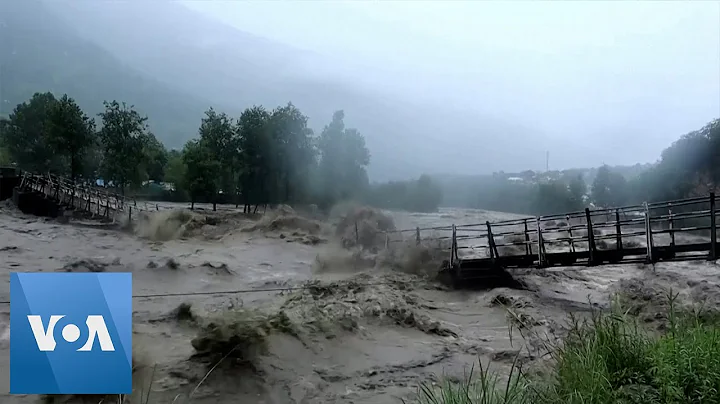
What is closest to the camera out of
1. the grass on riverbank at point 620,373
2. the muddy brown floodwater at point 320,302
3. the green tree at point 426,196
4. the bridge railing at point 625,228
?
the grass on riverbank at point 620,373

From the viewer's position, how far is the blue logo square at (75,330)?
366cm

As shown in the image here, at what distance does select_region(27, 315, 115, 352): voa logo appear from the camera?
3.64 m

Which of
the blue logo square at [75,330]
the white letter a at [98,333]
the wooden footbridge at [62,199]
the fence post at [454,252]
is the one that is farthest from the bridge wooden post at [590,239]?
the wooden footbridge at [62,199]

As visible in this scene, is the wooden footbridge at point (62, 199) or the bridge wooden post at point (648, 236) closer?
the bridge wooden post at point (648, 236)

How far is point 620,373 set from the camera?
3506 mm

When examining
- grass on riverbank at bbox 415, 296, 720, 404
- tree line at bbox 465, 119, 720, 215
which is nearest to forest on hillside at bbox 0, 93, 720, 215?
tree line at bbox 465, 119, 720, 215

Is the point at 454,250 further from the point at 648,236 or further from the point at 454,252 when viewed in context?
the point at 648,236

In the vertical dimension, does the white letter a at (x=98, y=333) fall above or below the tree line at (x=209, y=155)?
below

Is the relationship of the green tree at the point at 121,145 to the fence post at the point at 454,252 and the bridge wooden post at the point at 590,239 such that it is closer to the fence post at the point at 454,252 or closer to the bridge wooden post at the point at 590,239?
the fence post at the point at 454,252

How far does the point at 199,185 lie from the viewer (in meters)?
27.6

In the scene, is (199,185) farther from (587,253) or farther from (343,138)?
(587,253)

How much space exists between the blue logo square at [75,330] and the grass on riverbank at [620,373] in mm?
2380

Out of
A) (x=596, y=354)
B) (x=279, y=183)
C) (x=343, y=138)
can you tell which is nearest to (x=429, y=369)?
(x=596, y=354)

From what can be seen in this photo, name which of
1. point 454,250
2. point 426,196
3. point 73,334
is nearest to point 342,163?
point 426,196
